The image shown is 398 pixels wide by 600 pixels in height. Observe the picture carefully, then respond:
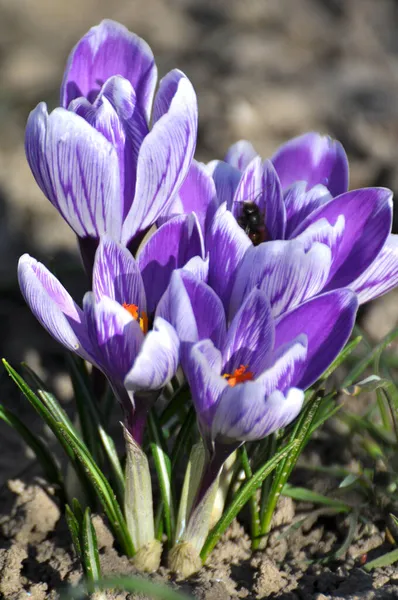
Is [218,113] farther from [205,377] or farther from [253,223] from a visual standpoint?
[205,377]

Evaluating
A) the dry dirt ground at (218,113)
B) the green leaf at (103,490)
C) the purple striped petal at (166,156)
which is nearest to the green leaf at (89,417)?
the green leaf at (103,490)

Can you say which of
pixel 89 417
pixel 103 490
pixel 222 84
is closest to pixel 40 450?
pixel 89 417

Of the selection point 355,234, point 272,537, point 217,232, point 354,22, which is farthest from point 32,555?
point 354,22

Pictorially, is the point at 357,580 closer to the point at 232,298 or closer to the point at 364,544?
the point at 364,544

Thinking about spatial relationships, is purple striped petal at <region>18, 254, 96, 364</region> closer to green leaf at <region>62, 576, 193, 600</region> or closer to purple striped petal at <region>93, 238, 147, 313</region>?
purple striped petal at <region>93, 238, 147, 313</region>

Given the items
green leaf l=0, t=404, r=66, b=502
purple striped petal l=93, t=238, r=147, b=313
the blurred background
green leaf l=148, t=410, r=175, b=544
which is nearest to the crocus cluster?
purple striped petal l=93, t=238, r=147, b=313

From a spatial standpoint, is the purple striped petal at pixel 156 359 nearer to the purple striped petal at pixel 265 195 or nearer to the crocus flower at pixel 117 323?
the crocus flower at pixel 117 323
